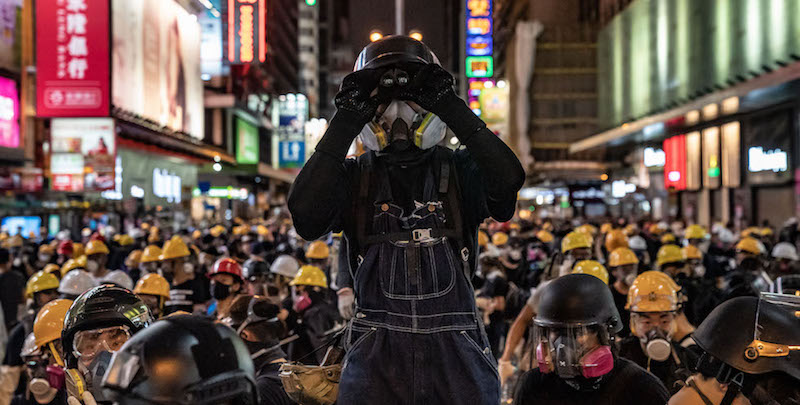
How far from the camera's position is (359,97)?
3.31m

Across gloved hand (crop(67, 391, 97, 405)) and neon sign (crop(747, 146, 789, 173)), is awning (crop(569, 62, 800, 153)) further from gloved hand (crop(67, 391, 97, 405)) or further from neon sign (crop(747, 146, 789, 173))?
gloved hand (crop(67, 391, 97, 405))

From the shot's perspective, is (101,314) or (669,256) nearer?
(101,314)

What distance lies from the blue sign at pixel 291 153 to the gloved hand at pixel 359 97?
5853 centimetres

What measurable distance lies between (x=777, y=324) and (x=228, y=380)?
200 centimetres

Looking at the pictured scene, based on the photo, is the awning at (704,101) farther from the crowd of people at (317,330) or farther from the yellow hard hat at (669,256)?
the yellow hard hat at (669,256)

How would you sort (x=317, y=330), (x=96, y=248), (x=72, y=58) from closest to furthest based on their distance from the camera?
1. (x=317, y=330)
2. (x=96, y=248)
3. (x=72, y=58)

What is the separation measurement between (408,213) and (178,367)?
1.40 metres

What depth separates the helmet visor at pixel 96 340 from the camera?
3907 millimetres

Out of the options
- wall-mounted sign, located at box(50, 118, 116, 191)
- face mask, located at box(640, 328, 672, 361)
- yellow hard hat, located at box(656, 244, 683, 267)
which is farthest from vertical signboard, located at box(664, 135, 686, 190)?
face mask, located at box(640, 328, 672, 361)

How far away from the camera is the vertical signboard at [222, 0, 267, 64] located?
56344 mm

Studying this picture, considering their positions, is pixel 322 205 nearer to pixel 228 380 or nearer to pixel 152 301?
pixel 228 380

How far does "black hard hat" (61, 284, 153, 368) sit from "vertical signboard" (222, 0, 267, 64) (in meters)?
54.1

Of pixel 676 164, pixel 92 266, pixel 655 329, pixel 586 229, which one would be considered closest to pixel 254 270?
pixel 92 266

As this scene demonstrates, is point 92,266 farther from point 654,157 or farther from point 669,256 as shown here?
point 654,157
